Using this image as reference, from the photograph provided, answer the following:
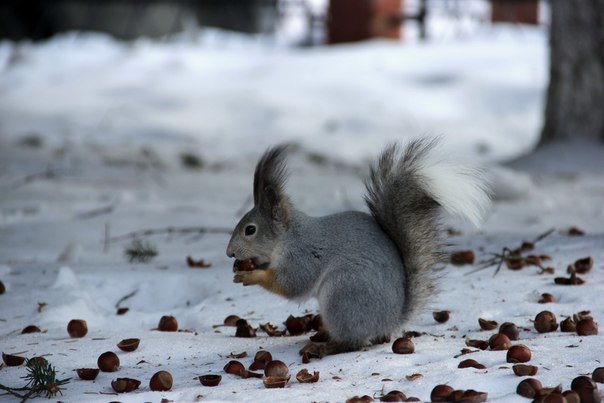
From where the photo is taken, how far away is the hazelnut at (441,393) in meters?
1.66

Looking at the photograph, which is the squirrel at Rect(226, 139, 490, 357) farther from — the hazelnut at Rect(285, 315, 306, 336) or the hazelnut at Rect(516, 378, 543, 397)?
the hazelnut at Rect(516, 378, 543, 397)

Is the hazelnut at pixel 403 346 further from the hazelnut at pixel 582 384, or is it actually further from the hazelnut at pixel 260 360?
the hazelnut at pixel 582 384

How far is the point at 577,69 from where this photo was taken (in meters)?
4.75

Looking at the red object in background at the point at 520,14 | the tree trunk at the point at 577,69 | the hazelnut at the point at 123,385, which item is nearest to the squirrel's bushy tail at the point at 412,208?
the hazelnut at the point at 123,385

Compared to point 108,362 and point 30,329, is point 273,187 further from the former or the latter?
point 30,329

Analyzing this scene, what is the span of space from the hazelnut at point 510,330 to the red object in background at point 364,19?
326 inches

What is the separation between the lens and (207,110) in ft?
23.2

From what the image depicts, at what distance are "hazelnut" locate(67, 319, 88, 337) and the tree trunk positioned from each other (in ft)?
11.2

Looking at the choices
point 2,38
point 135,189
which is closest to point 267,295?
point 135,189

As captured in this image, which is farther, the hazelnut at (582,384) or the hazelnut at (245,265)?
the hazelnut at (245,265)

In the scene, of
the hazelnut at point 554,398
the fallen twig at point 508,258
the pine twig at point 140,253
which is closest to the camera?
the hazelnut at point 554,398

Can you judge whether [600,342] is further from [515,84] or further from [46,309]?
[515,84]

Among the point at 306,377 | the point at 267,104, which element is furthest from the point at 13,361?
the point at 267,104

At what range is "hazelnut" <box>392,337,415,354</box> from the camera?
6.66ft
